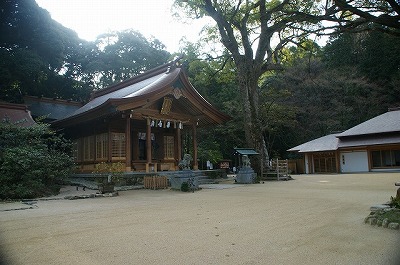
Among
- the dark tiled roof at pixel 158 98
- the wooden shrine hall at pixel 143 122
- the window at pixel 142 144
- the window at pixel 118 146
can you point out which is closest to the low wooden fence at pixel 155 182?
the wooden shrine hall at pixel 143 122

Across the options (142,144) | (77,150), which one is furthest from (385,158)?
(77,150)

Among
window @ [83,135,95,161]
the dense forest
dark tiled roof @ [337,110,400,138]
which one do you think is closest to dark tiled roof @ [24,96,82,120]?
the dense forest

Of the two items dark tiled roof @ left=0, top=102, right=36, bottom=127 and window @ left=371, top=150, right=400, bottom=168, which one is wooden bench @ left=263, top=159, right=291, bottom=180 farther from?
window @ left=371, top=150, right=400, bottom=168

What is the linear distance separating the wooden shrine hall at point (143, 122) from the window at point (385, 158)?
16469mm

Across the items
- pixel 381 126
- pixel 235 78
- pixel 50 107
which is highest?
pixel 235 78

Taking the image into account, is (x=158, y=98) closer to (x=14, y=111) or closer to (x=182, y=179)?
(x=182, y=179)

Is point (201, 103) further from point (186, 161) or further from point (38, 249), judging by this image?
point (38, 249)

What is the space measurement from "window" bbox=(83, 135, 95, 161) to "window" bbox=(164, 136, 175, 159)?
13.8 feet

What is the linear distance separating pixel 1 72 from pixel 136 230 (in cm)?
1926

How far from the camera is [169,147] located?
18.3m

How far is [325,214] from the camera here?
561 cm

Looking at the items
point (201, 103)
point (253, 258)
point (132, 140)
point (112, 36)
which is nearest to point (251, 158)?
point (201, 103)

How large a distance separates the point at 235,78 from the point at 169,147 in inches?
357

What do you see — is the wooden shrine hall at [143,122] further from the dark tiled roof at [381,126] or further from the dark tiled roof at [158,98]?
the dark tiled roof at [381,126]
